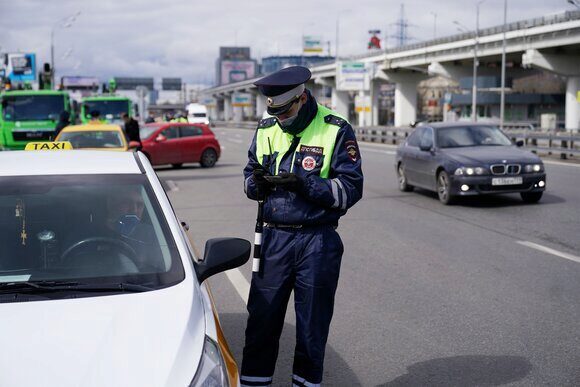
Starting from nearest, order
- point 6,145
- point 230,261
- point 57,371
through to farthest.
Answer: point 57,371, point 230,261, point 6,145

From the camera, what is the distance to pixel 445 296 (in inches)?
301

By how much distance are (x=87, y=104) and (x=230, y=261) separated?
33.8 metres

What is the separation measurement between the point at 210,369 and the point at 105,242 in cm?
129

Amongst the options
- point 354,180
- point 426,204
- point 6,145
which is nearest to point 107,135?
point 426,204

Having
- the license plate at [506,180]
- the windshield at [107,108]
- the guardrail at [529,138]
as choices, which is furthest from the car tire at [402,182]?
the windshield at [107,108]

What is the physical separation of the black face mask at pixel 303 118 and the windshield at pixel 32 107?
2781 centimetres

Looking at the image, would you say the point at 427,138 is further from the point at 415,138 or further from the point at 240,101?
the point at 240,101

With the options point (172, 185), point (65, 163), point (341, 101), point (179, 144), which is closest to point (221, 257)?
point (65, 163)

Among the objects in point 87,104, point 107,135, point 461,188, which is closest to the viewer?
point 461,188

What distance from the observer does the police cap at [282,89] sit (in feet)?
13.6

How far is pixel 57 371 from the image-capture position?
298 cm

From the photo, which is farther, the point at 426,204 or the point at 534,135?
the point at 534,135

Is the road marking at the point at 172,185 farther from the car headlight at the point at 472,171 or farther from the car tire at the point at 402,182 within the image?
the car headlight at the point at 472,171

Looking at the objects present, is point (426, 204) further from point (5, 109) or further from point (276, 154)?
point (5, 109)
